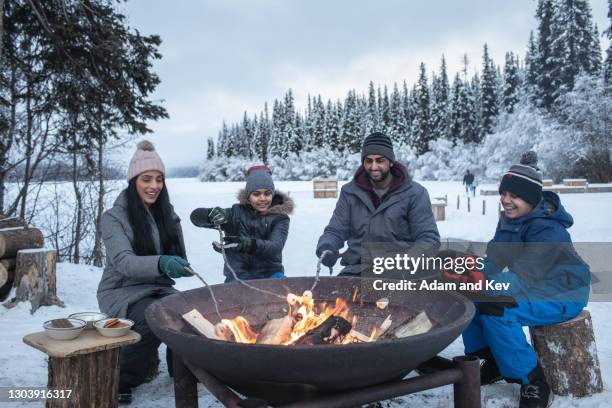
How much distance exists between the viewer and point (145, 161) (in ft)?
10.0

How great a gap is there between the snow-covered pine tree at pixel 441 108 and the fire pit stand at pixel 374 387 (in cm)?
4356

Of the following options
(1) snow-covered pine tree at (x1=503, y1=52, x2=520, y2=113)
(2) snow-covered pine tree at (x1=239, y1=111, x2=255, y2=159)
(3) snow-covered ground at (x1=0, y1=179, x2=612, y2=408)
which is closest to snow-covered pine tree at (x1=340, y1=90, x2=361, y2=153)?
(2) snow-covered pine tree at (x1=239, y1=111, x2=255, y2=159)

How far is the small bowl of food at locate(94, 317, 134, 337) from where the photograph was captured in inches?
88.4

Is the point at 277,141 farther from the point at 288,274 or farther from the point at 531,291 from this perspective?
the point at 531,291

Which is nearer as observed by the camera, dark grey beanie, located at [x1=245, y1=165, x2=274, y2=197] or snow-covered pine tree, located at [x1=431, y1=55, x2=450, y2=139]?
dark grey beanie, located at [x1=245, y1=165, x2=274, y2=197]

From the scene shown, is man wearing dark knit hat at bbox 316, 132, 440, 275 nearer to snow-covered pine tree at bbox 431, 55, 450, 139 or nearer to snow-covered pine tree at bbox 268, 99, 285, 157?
snow-covered pine tree at bbox 431, 55, 450, 139

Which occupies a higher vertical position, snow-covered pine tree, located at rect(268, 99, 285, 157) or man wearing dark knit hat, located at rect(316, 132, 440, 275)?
snow-covered pine tree, located at rect(268, 99, 285, 157)

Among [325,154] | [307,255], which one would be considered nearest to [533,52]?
[325,154]

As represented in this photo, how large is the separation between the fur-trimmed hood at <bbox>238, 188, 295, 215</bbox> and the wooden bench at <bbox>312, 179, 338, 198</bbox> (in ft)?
51.7

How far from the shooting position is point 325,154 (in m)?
51.2

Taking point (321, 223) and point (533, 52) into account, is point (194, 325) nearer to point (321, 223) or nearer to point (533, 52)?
point (321, 223)

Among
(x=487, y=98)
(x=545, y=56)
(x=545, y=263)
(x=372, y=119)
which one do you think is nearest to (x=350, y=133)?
(x=372, y=119)

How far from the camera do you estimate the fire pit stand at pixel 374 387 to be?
168 centimetres

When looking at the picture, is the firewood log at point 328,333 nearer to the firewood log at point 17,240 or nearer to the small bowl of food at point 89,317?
the small bowl of food at point 89,317
